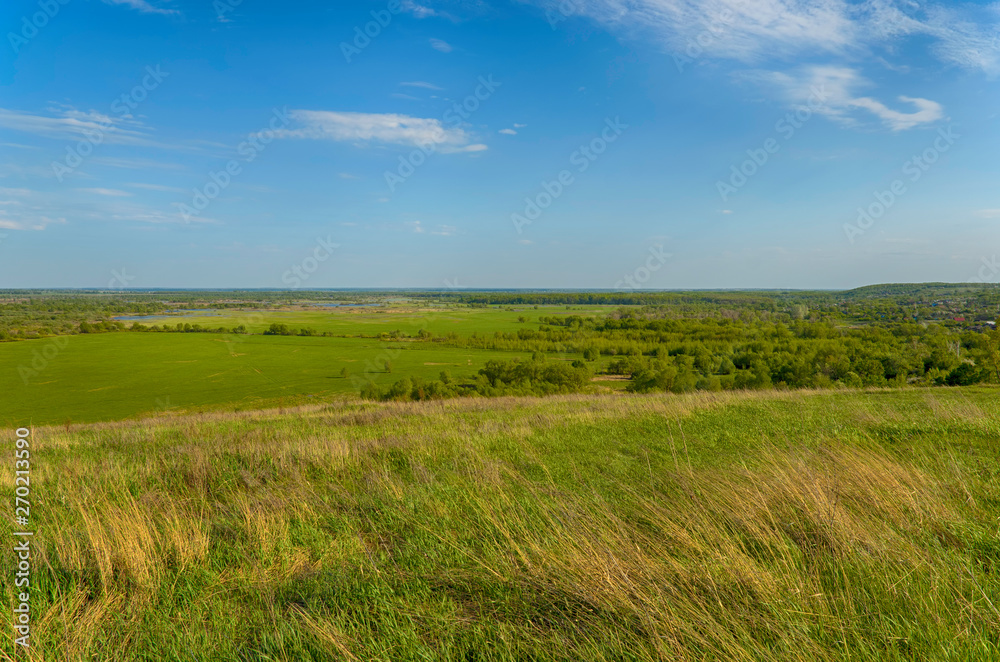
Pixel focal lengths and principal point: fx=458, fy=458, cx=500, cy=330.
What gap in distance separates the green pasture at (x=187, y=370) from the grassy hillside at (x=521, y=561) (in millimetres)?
62950

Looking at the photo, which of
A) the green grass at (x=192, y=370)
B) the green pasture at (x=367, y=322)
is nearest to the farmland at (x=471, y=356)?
the green grass at (x=192, y=370)

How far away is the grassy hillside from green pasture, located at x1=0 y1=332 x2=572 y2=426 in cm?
6295

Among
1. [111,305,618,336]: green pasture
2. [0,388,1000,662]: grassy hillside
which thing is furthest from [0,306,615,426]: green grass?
[0,388,1000,662]: grassy hillside

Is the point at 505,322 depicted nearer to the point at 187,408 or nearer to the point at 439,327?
the point at 439,327

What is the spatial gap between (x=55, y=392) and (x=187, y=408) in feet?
94.4

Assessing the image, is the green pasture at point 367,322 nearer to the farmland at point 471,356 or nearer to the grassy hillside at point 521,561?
the farmland at point 471,356

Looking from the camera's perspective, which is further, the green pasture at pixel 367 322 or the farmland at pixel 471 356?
the green pasture at pixel 367 322

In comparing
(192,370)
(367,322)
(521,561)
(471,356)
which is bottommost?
(192,370)

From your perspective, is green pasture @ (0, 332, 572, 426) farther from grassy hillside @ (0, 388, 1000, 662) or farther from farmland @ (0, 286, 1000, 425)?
grassy hillside @ (0, 388, 1000, 662)

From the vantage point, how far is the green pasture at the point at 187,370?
6662 cm

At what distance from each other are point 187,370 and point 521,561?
355ft

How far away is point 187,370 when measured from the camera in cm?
9162

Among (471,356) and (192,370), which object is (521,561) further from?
(471,356)

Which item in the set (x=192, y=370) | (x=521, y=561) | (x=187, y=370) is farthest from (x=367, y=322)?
(x=521, y=561)
